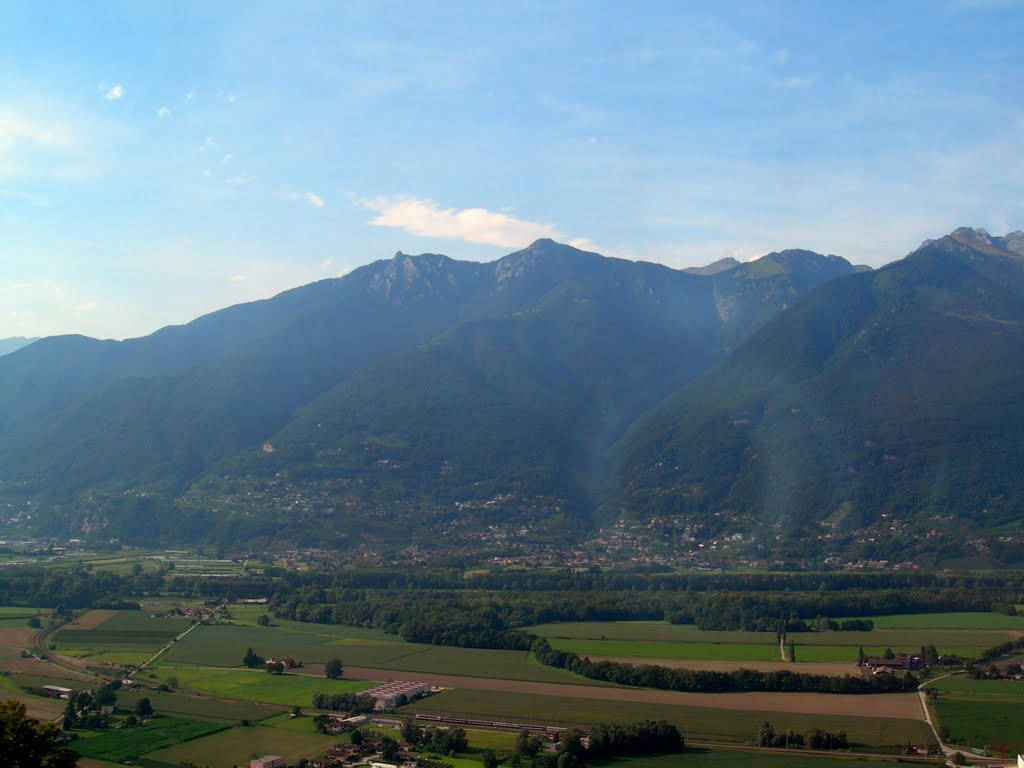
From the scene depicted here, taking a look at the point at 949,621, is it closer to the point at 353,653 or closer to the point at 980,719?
the point at 980,719

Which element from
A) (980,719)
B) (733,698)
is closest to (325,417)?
(733,698)

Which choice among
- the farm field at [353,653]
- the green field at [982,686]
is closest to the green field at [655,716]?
the farm field at [353,653]

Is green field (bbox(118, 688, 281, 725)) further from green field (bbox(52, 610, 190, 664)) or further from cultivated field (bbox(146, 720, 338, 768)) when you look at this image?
green field (bbox(52, 610, 190, 664))

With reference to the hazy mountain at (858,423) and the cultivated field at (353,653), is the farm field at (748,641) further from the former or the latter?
the hazy mountain at (858,423)

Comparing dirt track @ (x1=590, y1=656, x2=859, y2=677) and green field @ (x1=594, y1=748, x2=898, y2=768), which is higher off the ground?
dirt track @ (x1=590, y1=656, x2=859, y2=677)

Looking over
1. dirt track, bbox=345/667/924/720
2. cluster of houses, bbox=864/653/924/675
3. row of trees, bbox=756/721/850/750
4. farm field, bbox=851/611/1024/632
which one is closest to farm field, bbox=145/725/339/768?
dirt track, bbox=345/667/924/720
